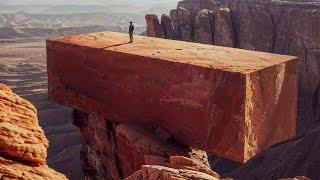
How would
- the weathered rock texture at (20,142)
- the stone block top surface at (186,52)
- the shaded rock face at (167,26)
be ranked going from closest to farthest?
1. the weathered rock texture at (20,142)
2. the stone block top surface at (186,52)
3. the shaded rock face at (167,26)

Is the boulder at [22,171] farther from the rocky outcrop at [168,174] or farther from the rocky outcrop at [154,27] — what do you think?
the rocky outcrop at [154,27]

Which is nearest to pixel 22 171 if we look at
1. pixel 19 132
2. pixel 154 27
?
pixel 19 132

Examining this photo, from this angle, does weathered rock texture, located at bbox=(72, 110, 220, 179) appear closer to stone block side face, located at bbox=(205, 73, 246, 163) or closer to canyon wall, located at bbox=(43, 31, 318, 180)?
canyon wall, located at bbox=(43, 31, 318, 180)

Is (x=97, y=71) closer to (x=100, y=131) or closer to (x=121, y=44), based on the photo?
(x=121, y=44)

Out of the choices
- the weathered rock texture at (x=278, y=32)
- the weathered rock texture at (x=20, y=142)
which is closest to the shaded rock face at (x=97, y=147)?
the weathered rock texture at (x=20, y=142)

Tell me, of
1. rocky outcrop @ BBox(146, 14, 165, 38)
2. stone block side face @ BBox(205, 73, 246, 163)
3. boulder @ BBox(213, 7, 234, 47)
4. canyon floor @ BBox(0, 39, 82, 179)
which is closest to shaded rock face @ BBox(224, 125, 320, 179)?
stone block side face @ BBox(205, 73, 246, 163)

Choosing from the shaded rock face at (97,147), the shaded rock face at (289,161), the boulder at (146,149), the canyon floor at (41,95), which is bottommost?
the canyon floor at (41,95)

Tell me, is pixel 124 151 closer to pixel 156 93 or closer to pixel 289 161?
pixel 156 93
